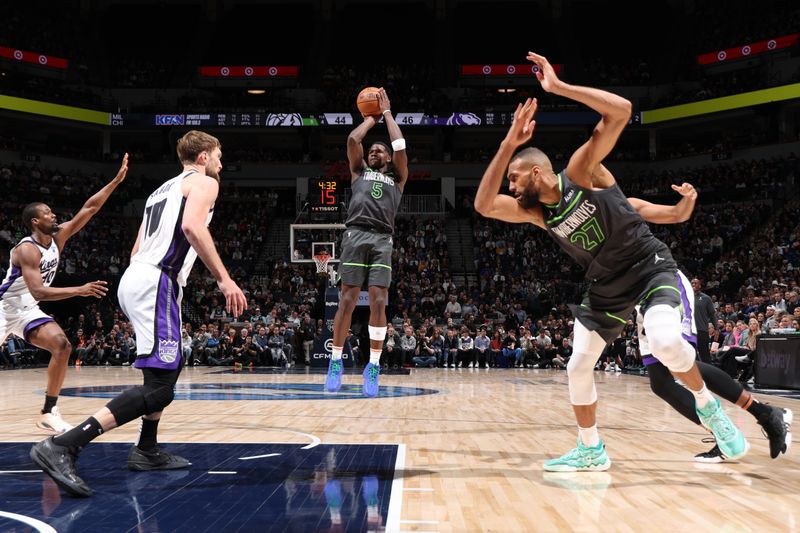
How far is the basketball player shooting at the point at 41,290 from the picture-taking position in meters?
6.00

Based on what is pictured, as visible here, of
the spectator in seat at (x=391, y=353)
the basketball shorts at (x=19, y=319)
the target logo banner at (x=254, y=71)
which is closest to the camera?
the basketball shorts at (x=19, y=319)

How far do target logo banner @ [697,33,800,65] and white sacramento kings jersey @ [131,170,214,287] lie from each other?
1311 inches

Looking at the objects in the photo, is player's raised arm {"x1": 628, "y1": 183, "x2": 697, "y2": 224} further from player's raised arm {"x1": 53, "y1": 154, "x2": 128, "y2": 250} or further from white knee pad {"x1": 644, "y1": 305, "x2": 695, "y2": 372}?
player's raised arm {"x1": 53, "y1": 154, "x2": 128, "y2": 250}

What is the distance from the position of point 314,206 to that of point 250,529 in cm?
1855

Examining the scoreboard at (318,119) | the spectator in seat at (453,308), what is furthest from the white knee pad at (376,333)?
the scoreboard at (318,119)

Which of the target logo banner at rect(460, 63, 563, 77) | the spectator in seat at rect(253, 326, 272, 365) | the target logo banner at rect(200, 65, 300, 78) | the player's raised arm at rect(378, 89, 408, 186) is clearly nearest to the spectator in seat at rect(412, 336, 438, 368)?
the spectator in seat at rect(253, 326, 272, 365)

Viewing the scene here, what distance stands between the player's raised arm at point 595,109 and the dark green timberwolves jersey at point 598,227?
0.19 m

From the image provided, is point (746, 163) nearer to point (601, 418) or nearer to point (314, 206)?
point (314, 206)

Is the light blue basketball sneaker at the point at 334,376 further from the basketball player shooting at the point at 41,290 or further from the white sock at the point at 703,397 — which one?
the white sock at the point at 703,397

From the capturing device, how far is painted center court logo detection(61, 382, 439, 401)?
9.83 m

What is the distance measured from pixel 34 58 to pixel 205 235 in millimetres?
34688

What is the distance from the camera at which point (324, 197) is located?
21297 millimetres

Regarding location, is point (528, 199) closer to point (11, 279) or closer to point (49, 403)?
point (49, 403)

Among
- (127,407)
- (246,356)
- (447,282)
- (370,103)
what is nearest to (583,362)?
(127,407)
